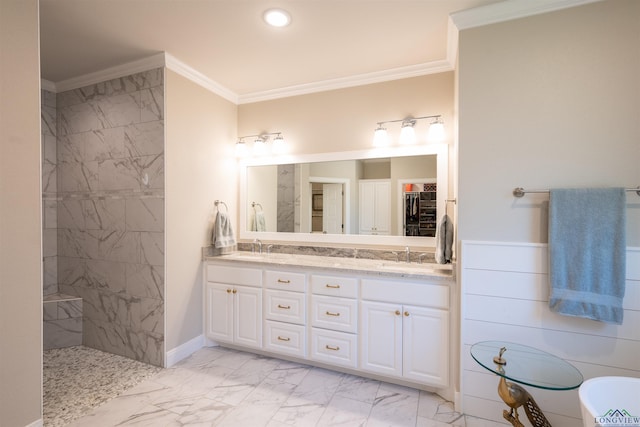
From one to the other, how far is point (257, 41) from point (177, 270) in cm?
204

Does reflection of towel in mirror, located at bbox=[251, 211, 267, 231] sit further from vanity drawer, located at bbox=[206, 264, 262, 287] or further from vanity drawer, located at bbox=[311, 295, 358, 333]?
vanity drawer, located at bbox=[311, 295, 358, 333]

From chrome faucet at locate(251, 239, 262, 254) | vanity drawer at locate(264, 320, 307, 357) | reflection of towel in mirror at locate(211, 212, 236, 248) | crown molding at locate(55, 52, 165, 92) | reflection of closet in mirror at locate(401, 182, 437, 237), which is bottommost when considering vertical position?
vanity drawer at locate(264, 320, 307, 357)

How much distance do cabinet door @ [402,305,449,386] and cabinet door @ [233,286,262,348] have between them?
128 cm

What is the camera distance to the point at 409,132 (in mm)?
2564

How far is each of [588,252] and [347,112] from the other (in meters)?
→ 2.12

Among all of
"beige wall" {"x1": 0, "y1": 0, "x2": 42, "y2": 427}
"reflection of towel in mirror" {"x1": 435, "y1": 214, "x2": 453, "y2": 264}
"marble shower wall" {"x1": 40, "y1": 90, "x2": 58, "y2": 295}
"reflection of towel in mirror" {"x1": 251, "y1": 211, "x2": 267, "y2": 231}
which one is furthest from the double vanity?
"marble shower wall" {"x1": 40, "y1": 90, "x2": 58, "y2": 295}

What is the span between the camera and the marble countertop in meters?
2.13

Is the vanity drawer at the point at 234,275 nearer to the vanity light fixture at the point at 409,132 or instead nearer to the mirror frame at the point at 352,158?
the mirror frame at the point at 352,158

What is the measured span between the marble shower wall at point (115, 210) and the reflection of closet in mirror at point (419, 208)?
2.15 metres

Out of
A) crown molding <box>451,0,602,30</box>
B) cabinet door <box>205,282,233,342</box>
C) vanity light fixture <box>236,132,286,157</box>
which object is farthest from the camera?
vanity light fixture <box>236,132,286,157</box>

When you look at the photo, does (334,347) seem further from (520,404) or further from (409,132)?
(409,132)

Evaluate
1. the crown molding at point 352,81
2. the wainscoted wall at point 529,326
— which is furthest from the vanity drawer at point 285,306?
the crown molding at point 352,81

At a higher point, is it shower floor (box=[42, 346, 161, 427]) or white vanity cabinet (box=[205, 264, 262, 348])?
white vanity cabinet (box=[205, 264, 262, 348])

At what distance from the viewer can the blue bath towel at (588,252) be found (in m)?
1.56
